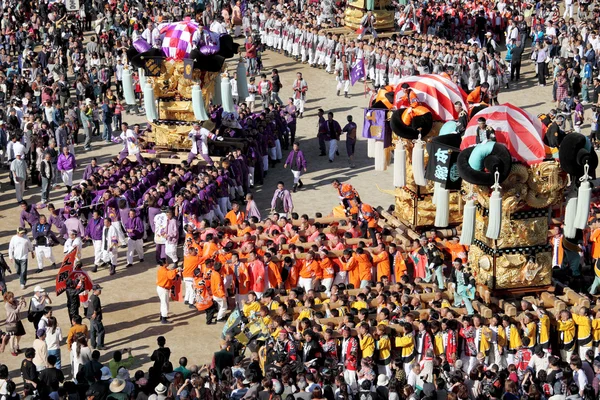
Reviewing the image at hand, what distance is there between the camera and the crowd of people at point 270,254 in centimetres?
2056

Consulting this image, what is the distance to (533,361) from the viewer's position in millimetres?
21391

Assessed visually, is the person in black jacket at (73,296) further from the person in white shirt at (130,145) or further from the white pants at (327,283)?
the person in white shirt at (130,145)

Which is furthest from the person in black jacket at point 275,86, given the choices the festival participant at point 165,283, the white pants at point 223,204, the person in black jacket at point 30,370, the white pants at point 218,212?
the person in black jacket at point 30,370

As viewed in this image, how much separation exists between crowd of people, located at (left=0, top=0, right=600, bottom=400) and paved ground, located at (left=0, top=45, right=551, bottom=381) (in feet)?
1.04

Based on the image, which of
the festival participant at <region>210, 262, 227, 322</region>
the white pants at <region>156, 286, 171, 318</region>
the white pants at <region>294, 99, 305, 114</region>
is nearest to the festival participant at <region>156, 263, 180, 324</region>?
the white pants at <region>156, 286, 171, 318</region>

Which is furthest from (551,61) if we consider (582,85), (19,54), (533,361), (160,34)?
(533,361)

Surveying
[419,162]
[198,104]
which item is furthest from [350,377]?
[198,104]

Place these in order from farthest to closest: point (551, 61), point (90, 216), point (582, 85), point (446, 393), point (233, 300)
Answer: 1. point (551, 61)
2. point (582, 85)
3. point (90, 216)
4. point (233, 300)
5. point (446, 393)

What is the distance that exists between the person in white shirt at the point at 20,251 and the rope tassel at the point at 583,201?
35.7 ft

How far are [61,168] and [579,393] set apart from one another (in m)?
15.6

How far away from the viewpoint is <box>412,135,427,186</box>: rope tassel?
24906mm

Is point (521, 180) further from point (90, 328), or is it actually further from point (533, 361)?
point (90, 328)

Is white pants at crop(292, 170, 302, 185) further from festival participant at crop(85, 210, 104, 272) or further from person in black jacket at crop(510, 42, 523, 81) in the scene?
person in black jacket at crop(510, 42, 523, 81)

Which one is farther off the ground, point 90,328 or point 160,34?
point 160,34
